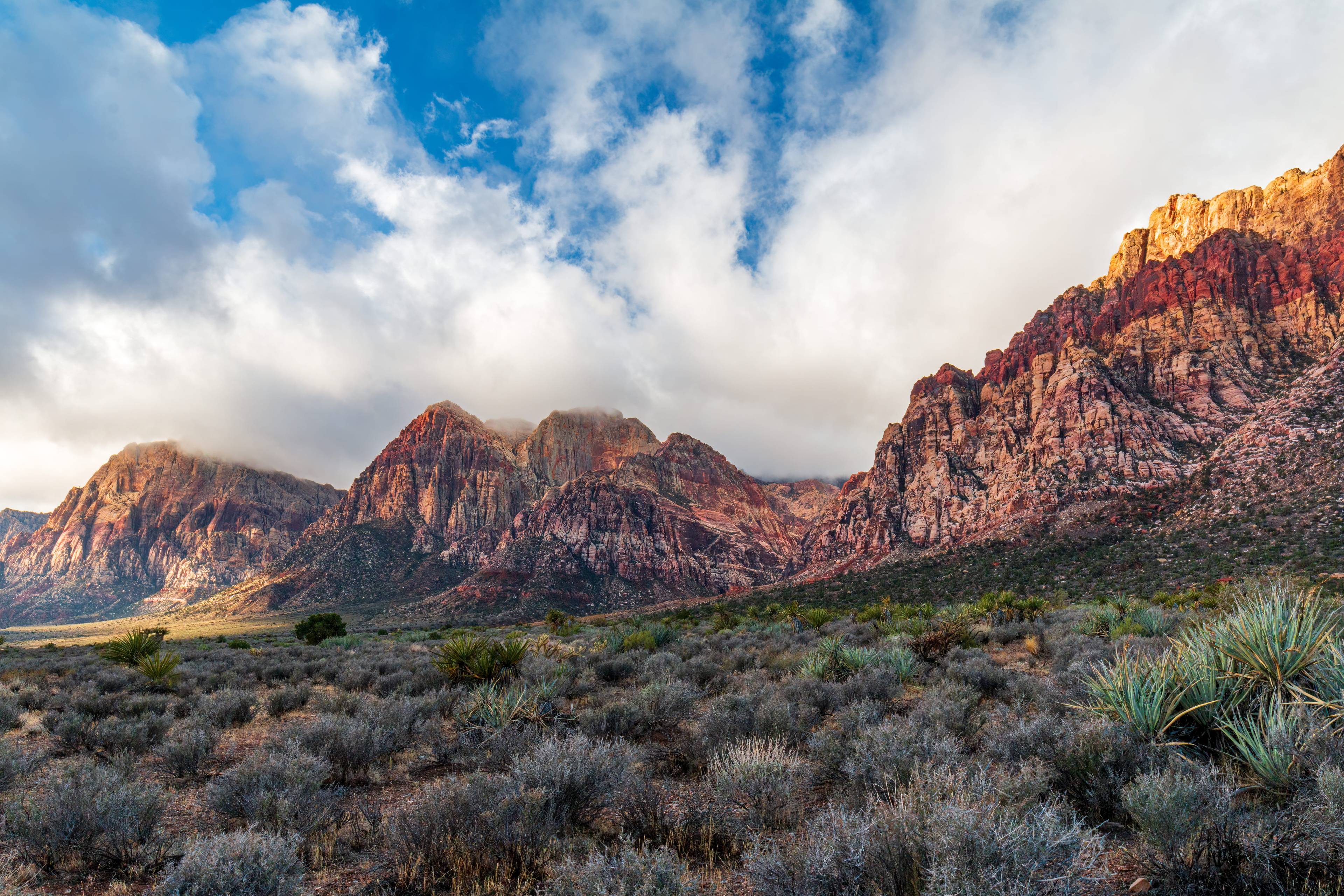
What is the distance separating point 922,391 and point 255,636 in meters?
115

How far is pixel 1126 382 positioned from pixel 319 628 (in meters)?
98.3

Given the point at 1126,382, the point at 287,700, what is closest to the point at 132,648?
the point at 287,700

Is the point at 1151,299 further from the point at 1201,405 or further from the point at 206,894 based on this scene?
the point at 206,894

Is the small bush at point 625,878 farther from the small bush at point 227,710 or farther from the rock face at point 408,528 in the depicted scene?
the rock face at point 408,528

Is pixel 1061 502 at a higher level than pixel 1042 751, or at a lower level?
higher

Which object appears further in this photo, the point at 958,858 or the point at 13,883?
the point at 13,883

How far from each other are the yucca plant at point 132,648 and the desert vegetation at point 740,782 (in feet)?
13.8

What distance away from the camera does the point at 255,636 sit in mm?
46875

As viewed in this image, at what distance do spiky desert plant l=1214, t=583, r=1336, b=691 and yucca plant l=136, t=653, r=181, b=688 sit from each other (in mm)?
17570

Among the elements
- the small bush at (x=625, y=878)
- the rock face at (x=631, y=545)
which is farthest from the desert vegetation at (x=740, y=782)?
the rock face at (x=631, y=545)

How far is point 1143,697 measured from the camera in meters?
4.89

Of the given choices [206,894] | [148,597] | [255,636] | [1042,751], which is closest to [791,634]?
[1042,751]

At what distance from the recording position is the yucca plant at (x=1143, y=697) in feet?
15.6

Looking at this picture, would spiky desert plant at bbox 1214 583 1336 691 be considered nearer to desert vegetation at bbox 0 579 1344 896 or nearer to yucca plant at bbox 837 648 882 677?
desert vegetation at bbox 0 579 1344 896
